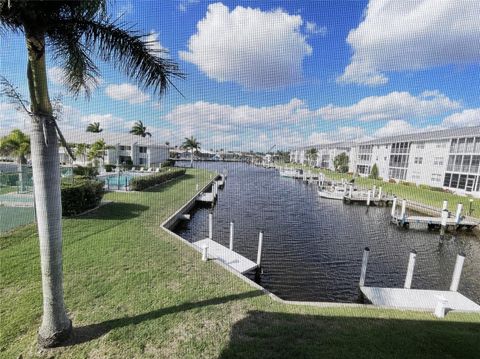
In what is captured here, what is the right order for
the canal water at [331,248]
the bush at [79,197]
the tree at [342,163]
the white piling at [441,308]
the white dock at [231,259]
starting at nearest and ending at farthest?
the white piling at [441,308], the white dock at [231,259], the canal water at [331,248], the bush at [79,197], the tree at [342,163]

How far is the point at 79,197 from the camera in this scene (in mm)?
10414

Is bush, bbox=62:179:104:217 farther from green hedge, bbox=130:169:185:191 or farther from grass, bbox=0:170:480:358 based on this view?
green hedge, bbox=130:169:185:191

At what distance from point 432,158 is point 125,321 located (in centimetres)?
3533

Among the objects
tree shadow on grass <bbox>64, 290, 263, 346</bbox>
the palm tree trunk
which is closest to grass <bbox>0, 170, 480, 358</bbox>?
tree shadow on grass <bbox>64, 290, 263, 346</bbox>

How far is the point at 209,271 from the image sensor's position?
6.44 m

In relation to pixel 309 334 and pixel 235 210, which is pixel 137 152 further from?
pixel 309 334

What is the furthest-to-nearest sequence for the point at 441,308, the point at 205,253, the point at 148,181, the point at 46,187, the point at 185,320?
the point at 148,181 → the point at 205,253 → the point at 441,308 → the point at 185,320 → the point at 46,187

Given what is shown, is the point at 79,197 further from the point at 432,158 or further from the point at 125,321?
→ the point at 432,158

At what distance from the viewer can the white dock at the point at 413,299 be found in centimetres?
636

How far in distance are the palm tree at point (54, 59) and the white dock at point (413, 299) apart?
7.17 m

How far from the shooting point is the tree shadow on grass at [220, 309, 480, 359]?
3582 mm

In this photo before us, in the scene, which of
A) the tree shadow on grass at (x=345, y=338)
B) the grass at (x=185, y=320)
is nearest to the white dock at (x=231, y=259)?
the grass at (x=185, y=320)

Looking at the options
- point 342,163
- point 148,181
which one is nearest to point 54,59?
point 148,181

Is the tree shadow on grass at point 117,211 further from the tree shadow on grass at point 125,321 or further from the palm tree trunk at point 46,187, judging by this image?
the palm tree trunk at point 46,187
